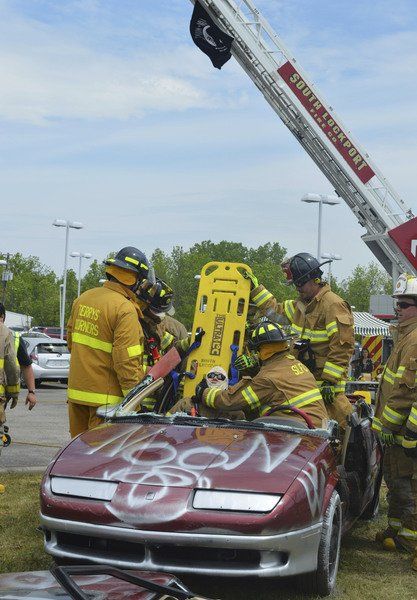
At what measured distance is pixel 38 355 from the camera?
71.8 ft

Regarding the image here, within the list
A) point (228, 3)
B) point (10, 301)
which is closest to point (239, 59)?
point (228, 3)

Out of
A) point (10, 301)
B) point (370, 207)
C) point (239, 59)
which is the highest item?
point (239, 59)

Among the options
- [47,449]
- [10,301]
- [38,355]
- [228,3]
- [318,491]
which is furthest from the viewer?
[10,301]

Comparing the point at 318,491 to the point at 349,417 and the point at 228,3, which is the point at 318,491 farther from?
the point at 228,3

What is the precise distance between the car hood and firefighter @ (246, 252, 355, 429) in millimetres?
1846

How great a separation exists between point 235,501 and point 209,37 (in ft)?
42.1

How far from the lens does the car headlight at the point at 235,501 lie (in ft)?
14.0

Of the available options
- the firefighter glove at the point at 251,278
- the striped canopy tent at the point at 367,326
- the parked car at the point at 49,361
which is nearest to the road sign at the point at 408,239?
the firefighter glove at the point at 251,278

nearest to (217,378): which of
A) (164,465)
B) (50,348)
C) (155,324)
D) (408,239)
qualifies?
(155,324)

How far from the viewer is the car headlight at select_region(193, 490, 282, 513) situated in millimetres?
4262

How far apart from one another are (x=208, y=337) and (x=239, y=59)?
33.3ft

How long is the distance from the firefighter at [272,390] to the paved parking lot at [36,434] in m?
3.46

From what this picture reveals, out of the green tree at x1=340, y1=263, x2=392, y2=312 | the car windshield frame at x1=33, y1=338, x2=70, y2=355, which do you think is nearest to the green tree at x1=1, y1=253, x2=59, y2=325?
the green tree at x1=340, y1=263, x2=392, y2=312

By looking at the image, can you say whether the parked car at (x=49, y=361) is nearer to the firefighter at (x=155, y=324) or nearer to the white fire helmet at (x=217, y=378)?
the firefighter at (x=155, y=324)
